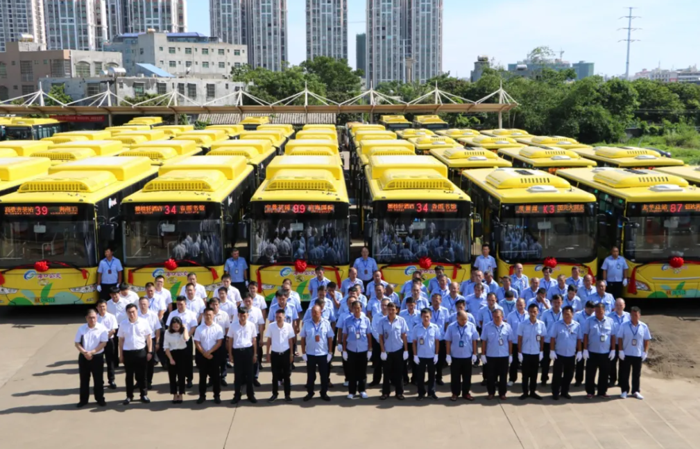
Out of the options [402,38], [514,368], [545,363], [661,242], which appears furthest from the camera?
[402,38]

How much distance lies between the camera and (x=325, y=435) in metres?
8.83

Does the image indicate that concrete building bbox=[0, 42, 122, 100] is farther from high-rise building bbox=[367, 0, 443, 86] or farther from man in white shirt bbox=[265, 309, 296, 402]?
high-rise building bbox=[367, 0, 443, 86]

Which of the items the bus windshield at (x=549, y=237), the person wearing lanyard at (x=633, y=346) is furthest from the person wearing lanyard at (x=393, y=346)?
the bus windshield at (x=549, y=237)

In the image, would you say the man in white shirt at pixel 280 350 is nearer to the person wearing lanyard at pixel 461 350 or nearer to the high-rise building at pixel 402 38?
the person wearing lanyard at pixel 461 350

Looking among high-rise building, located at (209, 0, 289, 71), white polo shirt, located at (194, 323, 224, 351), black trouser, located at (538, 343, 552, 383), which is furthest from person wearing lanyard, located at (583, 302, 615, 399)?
high-rise building, located at (209, 0, 289, 71)

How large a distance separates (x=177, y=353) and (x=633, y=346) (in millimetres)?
6155

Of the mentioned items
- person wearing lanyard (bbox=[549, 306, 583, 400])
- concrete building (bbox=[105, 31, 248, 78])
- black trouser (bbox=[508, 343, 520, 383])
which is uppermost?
concrete building (bbox=[105, 31, 248, 78])

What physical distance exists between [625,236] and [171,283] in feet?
28.0

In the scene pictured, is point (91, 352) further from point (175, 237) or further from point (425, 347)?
point (425, 347)

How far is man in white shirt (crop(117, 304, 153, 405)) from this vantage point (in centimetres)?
962

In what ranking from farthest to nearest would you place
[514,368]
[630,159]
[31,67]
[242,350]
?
[31,67]
[630,159]
[514,368]
[242,350]

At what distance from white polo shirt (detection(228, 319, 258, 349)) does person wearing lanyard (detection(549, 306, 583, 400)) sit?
161 inches

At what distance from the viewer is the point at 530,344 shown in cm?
983

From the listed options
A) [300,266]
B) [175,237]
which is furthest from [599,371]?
[175,237]
